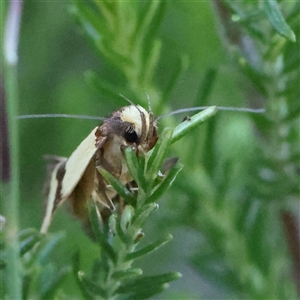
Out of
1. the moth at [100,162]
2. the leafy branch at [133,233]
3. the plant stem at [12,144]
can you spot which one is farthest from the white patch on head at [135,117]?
the plant stem at [12,144]

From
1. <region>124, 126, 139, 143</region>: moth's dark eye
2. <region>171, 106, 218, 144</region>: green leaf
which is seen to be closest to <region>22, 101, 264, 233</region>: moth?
<region>124, 126, 139, 143</region>: moth's dark eye

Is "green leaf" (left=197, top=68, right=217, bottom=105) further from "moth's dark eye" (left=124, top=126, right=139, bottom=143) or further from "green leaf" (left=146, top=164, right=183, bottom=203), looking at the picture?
"green leaf" (left=146, top=164, right=183, bottom=203)

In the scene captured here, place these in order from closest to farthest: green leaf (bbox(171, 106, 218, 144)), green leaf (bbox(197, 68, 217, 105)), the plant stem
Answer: the plant stem → green leaf (bbox(171, 106, 218, 144)) → green leaf (bbox(197, 68, 217, 105))

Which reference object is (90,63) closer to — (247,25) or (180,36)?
(180,36)

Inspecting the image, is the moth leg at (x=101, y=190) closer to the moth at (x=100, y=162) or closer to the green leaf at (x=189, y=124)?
the moth at (x=100, y=162)

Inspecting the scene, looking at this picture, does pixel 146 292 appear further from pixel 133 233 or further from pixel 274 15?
pixel 274 15
